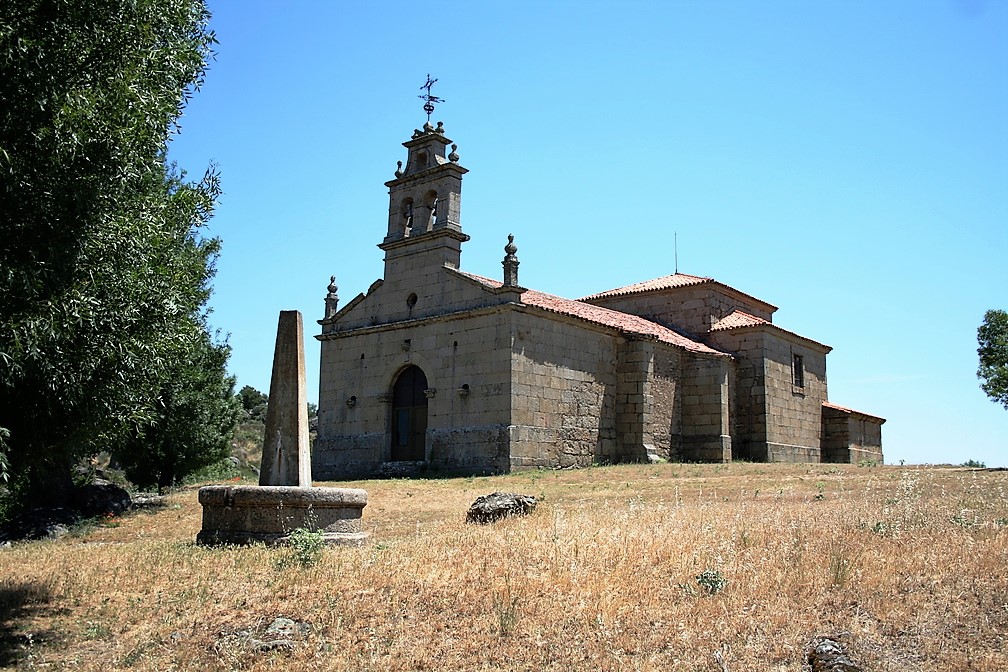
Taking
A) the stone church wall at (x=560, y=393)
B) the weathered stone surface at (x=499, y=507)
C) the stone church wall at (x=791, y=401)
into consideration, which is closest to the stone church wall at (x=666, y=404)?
the stone church wall at (x=560, y=393)

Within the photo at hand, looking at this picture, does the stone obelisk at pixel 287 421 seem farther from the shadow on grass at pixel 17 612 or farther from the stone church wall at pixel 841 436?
the stone church wall at pixel 841 436

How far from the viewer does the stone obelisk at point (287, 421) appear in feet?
35.7

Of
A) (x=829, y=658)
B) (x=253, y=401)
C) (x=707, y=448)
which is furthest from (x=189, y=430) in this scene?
(x=253, y=401)

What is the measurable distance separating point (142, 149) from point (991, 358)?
28146mm

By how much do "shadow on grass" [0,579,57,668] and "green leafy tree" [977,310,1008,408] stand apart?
26849 mm

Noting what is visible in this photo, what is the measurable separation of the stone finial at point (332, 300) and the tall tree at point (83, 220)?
19180 millimetres

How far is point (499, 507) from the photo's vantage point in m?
13.2

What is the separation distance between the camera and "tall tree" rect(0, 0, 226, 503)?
7039 mm

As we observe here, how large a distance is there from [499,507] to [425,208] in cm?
1403

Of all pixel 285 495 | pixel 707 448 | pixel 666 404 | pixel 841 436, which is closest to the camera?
pixel 285 495

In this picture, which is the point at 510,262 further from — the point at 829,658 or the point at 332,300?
the point at 829,658

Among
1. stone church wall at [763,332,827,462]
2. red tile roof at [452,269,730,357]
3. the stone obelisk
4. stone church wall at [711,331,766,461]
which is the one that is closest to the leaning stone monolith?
the stone obelisk

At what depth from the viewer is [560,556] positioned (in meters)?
9.35

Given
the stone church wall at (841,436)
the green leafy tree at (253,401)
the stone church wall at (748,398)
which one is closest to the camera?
the stone church wall at (748,398)
